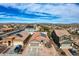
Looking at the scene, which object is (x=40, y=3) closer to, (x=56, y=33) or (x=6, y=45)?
(x=56, y=33)

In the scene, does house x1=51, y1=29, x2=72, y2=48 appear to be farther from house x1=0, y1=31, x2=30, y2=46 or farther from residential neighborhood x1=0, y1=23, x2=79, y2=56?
house x1=0, y1=31, x2=30, y2=46

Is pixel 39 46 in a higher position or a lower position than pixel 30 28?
lower

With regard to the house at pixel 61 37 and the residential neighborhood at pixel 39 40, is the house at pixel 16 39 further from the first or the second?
the house at pixel 61 37

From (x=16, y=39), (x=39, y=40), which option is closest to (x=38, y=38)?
(x=39, y=40)

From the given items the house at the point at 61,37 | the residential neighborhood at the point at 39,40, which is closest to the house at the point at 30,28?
the residential neighborhood at the point at 39,40

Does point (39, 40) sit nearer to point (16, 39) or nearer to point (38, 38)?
point (38, 38)

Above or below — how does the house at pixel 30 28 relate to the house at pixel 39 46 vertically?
above
